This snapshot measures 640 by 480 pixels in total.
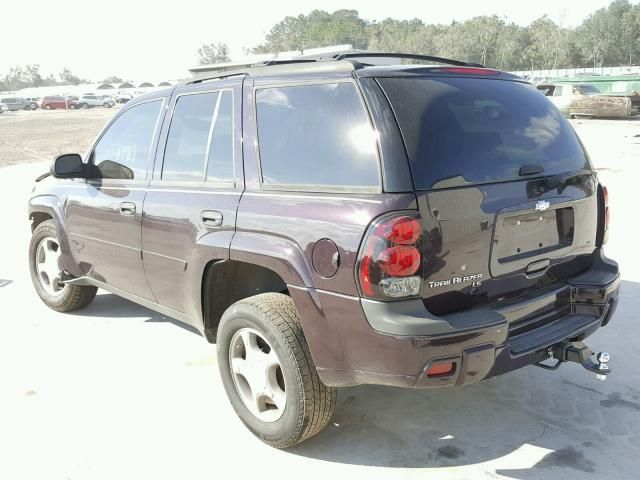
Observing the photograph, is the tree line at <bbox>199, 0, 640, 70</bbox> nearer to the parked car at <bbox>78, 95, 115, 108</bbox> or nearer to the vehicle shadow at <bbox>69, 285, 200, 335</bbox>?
the parked car at <bbox>78, 95, 115, 108</bbox>

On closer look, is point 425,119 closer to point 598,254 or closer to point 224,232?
point 224,232

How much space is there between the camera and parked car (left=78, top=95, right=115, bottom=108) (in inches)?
2613

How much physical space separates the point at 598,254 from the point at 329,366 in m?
1.77

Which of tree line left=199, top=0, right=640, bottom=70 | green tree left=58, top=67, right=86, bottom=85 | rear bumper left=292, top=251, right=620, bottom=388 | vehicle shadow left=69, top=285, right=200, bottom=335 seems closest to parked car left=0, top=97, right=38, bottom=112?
tree line left=199, top=0, right=640, bottom=70

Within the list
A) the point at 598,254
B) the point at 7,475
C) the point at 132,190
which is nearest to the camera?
the point at 7,475

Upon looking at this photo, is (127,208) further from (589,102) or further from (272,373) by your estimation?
(589,102)

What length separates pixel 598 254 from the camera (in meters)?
3.45

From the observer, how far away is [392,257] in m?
2.54

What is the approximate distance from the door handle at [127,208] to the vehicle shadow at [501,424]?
184 centimetres

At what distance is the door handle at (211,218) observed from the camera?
10.8 feet

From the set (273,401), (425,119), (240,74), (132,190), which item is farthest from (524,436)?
(132,190)

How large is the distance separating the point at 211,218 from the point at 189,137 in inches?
→ 26.5

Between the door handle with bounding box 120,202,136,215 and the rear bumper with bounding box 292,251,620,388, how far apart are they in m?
1.69

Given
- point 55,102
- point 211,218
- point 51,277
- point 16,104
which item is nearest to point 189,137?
point 211,218
